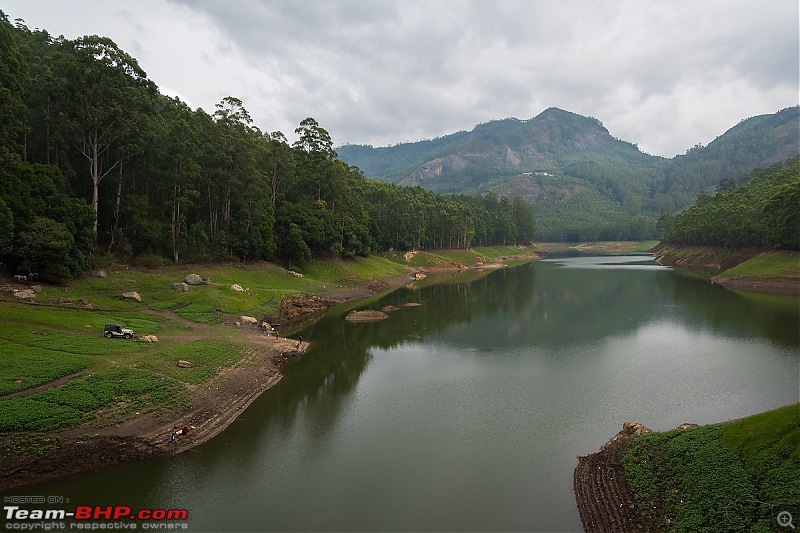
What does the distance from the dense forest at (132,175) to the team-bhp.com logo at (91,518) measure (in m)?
28.5

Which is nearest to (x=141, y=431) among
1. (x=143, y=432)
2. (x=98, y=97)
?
(x=143, y=432)

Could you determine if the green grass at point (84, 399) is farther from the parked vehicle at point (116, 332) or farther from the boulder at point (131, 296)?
the boulder at point (131, 296)

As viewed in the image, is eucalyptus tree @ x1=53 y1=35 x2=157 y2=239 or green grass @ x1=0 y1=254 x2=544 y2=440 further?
eucalyptus tree @ x1=53 y1=35 x2=157 y2=239

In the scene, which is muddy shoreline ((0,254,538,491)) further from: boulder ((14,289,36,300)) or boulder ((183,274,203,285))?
boulder ((183,274,203,285))

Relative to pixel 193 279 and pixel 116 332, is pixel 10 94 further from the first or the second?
pixel 116 332

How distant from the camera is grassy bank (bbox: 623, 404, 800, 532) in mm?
14023

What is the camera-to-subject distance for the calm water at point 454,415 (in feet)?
58.5

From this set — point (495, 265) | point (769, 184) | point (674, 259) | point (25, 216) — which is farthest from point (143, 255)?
point (769, 184)

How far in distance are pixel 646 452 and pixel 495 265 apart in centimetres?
11760

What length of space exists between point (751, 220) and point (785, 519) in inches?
3841

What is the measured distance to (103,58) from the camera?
45.4 meters

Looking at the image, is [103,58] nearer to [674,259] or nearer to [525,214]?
[674,259]

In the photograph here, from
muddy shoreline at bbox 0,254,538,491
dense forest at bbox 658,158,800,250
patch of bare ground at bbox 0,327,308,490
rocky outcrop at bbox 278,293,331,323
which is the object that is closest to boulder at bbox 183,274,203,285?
rocky outcrop at bbox 278,293,331,323

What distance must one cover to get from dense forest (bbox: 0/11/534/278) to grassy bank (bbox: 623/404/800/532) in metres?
46.5
